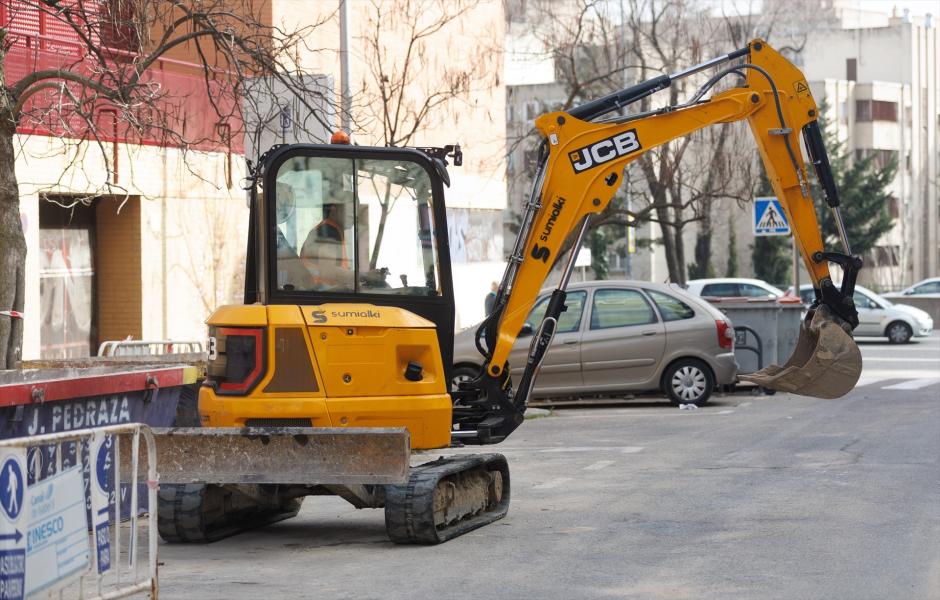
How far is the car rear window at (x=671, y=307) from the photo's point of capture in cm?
1961

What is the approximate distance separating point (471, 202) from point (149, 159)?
1410 cm

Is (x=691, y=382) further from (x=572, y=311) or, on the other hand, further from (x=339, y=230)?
(x=339, y=230)

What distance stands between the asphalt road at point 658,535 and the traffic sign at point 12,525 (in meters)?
2.00

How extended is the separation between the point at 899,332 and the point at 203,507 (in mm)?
28928

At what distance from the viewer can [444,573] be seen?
852 centimetres

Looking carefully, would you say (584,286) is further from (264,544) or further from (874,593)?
(874,593)

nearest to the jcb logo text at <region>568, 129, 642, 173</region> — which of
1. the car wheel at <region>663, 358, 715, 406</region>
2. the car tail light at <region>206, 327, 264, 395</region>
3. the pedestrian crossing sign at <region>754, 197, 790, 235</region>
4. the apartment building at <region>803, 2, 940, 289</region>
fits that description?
the car tail light at <region>206, 327, 264, 395</region>

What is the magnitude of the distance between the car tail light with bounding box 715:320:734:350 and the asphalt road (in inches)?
135

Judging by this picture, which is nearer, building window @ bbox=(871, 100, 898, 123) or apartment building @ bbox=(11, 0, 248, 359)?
apartment building @ bbox=(11, 0, 248, 359)

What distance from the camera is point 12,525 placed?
19.6 ft

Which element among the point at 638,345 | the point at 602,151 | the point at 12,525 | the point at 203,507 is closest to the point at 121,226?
the point at 638,345

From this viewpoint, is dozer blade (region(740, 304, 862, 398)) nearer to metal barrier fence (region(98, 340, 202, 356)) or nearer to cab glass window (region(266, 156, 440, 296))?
cab glass window (region(266, 156, 440, 296))

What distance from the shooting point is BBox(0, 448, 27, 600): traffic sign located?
5.92m

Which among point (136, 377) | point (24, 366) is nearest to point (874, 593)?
point (136, 377)
